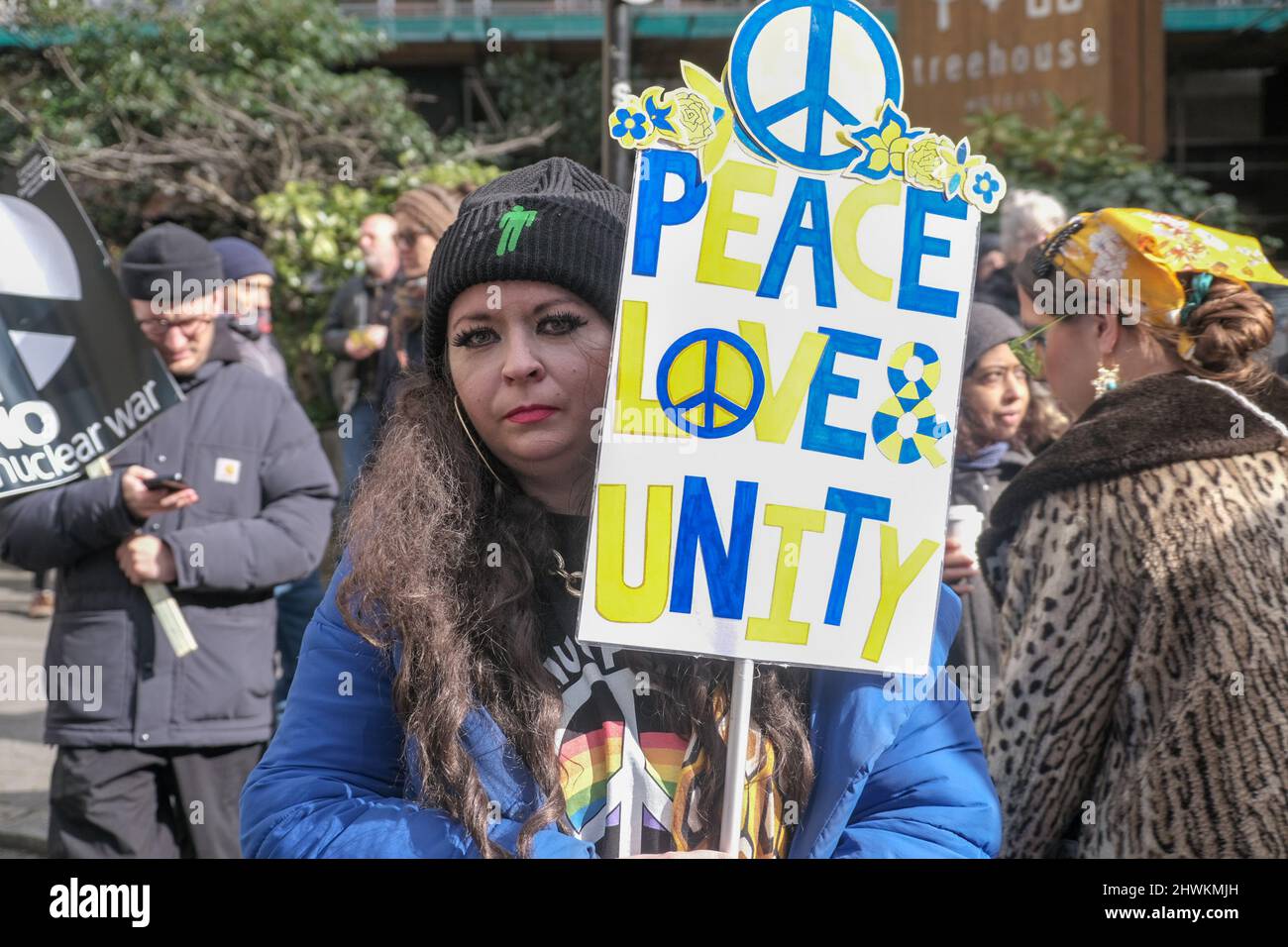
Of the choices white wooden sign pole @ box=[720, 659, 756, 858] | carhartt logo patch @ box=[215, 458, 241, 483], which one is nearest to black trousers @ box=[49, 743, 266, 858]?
carhartt logo patch @ box=[215, 458, 241, 483]

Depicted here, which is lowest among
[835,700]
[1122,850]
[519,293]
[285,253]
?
[1122,850]

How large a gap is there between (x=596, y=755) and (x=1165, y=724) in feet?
3.90

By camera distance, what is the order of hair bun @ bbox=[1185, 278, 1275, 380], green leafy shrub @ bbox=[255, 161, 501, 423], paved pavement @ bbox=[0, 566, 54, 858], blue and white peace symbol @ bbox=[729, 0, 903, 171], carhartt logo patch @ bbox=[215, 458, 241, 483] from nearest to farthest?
blue and white peace symbol @ bbox=[729, 0, 903, 171], hair bun @ bbox=[1185, 278, 1275, 380], carhartt logo patch @ bbox=[215, 458, 241, 483], paved pavement @ bbox=[0, 566, 54, 858], green leafy shrub @ bbox=[255, 161, 501, 423]

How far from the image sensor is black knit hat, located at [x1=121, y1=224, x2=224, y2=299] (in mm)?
4129

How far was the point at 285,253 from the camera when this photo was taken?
7.90 m

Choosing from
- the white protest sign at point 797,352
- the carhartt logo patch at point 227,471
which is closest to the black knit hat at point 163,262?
the carhartt logo patch at point 227,471

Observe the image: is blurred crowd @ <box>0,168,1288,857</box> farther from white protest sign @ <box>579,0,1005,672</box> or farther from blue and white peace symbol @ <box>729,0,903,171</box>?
blue and white peace symbol @ <box>729,0,903,171</box>

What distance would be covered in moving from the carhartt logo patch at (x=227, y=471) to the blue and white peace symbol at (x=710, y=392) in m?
2.55

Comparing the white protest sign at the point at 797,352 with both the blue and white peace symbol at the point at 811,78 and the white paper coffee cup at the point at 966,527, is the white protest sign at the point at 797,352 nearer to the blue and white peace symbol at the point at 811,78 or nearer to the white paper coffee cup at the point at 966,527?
the blue and white peace symbol at the point at 811,78

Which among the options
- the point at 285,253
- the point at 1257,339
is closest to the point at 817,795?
the point at 1257,339

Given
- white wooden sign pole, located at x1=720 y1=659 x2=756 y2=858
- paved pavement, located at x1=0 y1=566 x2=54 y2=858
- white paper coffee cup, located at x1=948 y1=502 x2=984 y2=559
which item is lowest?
paved pavement, located at x1=0 y1=566 x2=54 y2=858

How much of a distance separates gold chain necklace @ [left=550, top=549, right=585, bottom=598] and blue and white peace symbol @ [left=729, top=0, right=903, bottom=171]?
616 millimetres

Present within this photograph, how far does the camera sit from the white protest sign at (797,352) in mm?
1821

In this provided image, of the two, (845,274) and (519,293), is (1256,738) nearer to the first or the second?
(845,274)
